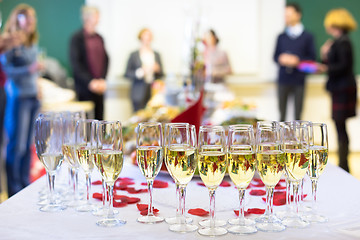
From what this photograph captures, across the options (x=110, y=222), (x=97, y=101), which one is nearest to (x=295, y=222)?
(x=110, y=222)

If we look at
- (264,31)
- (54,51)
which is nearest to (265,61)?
→ (264,31)

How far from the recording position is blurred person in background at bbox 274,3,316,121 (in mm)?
6082

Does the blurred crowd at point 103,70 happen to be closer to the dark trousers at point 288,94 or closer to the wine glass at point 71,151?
the dark trousers at point 288,94

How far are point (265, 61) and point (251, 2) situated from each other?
830 millimetres

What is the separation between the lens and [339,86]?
14.6ft

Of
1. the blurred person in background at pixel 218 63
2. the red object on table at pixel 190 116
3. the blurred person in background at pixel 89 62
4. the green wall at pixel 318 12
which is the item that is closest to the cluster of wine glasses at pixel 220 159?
the red object on table at pixel 190 116

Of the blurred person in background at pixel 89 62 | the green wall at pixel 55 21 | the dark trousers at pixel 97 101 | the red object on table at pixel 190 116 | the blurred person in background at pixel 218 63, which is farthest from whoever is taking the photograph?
the green wall at pixel 55 21

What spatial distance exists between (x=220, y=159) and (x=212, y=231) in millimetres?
151

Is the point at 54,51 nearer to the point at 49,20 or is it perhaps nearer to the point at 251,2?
the point at 49,20

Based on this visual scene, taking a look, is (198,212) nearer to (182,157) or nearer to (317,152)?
(182,157)

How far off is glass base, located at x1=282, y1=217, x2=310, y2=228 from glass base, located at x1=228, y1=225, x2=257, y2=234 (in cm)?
9

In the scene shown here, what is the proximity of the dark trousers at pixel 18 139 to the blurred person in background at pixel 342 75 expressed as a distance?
8.45 ft

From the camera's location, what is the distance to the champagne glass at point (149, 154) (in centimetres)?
113

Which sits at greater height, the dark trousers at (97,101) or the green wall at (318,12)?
the green wall at (318,12)
